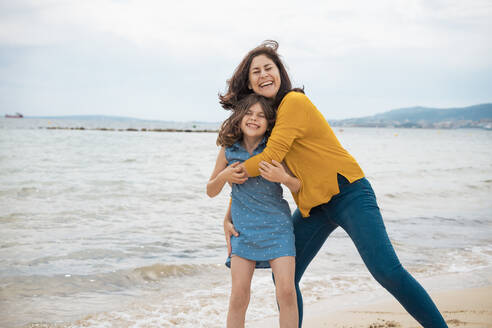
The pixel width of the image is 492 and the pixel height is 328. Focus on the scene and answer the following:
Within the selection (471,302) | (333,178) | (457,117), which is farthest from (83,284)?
(457,117)

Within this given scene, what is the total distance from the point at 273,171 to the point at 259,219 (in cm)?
36

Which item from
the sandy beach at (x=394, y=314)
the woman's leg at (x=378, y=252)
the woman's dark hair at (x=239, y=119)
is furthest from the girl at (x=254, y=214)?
the sandy beach at (x=394, y=314)

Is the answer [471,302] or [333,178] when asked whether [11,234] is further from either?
[471,302]

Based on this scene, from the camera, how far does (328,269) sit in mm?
5621

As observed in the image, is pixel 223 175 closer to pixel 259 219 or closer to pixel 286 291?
pixel 259 219

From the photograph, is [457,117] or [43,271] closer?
[43,271]

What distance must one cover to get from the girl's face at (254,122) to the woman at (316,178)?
15cm

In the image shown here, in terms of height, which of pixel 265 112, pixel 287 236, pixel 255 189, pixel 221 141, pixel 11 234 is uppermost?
pixel 265 112

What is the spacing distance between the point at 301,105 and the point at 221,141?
0.62m

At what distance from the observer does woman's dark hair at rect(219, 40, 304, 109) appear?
9.66 feet

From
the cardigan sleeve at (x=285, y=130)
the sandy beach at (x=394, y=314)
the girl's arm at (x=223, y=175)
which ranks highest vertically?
the cardigan sleeve at (x=285, y=130)

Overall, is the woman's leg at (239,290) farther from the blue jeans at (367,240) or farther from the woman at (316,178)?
the blue jeans at (367,240)

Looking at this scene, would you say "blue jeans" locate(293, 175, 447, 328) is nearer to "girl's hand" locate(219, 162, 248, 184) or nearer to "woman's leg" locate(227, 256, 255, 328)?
"woman's leg" locate(227, 256, 255, 328)

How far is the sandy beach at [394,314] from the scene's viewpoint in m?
3.66
